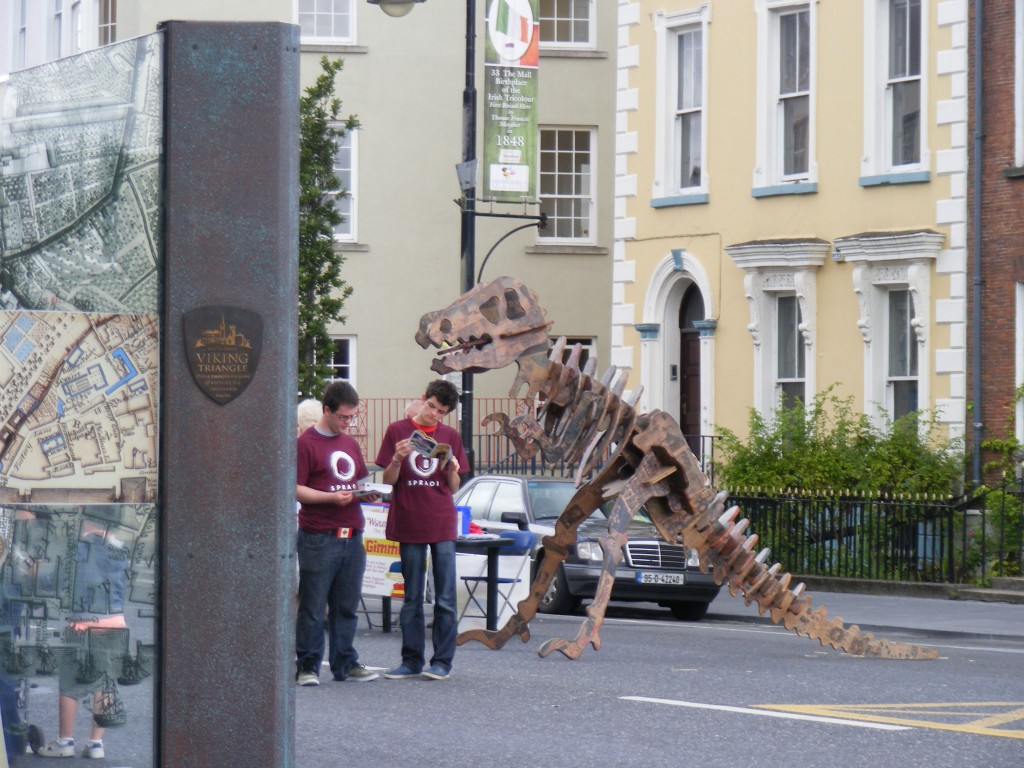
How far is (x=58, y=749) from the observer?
5379mm

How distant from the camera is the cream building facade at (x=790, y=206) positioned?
2259cm

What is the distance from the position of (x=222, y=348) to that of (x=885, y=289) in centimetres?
1914

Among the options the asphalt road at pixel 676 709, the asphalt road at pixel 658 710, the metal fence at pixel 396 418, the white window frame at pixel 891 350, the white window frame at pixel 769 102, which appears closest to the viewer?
the asphalt road at pixel 658 710

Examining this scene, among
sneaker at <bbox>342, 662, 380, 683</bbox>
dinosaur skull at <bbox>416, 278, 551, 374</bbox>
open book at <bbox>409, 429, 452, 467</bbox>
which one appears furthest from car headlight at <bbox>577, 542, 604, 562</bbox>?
open book at <bbox>409, 429, 452, 467</bbox>

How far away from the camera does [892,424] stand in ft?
74.8

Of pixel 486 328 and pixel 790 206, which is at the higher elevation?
pixel 790 206

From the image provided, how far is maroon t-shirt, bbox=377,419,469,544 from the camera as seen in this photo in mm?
11508

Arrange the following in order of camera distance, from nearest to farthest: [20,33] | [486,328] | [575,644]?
[575,644], [486,328], [20,33]

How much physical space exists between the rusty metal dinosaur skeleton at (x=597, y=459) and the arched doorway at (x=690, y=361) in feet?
43.3

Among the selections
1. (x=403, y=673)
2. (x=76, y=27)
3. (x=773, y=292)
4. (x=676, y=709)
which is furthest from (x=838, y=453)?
(x=76, y=27)

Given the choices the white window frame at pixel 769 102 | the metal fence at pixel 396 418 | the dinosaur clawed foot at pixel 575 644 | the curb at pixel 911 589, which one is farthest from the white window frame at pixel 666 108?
the dinosaur clawed foot at pixel 575 644

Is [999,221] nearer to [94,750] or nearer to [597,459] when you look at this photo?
[597,459]

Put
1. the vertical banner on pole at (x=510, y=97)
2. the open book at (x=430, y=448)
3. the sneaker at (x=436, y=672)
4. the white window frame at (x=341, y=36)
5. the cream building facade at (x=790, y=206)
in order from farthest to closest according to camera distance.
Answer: the white window frame at (x=341, y=36), the vertical banner on pole at (x=510, y=97), the cream building facade at (x=790, y=206), the sneaker at (x=436, y=672), the open book at (x=430, y=448)

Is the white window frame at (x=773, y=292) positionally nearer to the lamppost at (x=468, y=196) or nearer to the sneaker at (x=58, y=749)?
the lamppost at (x=468, y=196)
